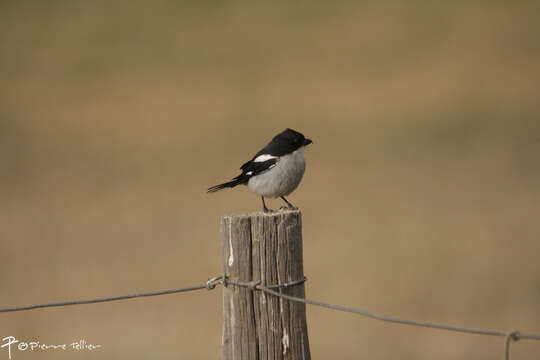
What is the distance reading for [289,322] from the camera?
2.93 m

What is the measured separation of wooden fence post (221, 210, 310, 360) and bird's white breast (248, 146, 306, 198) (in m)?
1.68

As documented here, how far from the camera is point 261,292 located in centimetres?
290

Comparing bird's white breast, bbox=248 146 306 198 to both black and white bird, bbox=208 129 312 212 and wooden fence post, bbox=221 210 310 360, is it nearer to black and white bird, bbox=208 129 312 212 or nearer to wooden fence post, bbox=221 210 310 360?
black and white bird, bbox=208 129 312 212

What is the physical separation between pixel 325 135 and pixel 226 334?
12290 millimetres

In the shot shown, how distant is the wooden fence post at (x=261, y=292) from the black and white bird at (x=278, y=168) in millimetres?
1679

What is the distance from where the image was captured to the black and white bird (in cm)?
468

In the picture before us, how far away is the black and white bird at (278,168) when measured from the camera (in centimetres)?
468

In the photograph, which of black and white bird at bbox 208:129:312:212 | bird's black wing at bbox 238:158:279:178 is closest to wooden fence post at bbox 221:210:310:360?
black and white bird at bbox 208:129:312:212

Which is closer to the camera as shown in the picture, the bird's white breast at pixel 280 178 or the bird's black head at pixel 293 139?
the bird's white breast at pixel 280 178

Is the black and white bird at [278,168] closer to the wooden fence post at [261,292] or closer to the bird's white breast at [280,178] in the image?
the bird's white breast at [280,178]

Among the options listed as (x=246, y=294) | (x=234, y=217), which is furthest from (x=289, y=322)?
(x=234, y=217)

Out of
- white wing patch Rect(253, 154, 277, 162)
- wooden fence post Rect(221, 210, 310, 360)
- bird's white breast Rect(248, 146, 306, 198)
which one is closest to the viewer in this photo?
wooden fence post Rect(221, 210, 310, 360)

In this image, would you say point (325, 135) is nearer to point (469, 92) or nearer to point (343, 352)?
point (469, 92)

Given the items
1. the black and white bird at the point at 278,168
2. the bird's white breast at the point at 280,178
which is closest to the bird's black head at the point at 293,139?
the black and white bird at the point at 278,168
